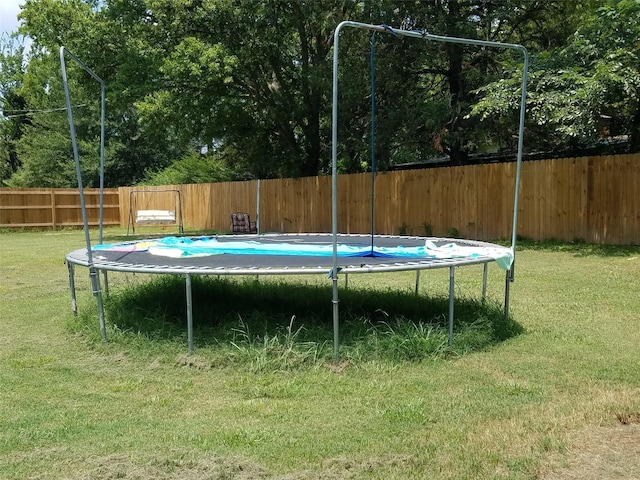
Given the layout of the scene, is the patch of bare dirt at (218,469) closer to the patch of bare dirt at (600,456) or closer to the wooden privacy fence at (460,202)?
the patch of bare dirt at (600,456)

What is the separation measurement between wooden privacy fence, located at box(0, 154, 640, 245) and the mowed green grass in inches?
184

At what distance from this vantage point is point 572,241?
9195 mm

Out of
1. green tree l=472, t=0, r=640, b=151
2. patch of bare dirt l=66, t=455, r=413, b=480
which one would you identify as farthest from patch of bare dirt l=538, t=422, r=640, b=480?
green tree l=472, t=0, r=640, b=151

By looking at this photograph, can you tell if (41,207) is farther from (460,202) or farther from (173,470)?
(173,470)

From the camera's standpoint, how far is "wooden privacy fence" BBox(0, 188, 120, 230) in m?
17.9

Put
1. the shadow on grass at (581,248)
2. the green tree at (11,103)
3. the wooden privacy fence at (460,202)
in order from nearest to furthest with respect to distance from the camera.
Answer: the shadow on grass at (581,248) → the wooden privacy fence at (460,202) → the green tree at (11,103)

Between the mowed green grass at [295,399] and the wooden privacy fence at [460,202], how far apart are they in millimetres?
4661

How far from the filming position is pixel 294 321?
4090 millimetres

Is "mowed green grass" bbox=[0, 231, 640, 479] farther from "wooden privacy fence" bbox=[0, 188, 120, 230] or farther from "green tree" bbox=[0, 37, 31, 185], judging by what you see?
"green tree" bbox=[0, 37, 31, 185]

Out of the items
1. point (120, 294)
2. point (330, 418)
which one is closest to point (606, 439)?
point (330, 418)

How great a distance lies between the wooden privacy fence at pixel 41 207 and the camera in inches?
705

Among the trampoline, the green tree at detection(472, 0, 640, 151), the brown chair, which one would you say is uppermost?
the green tree at detection(472, 0, 640, 151)

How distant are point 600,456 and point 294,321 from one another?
232 cm

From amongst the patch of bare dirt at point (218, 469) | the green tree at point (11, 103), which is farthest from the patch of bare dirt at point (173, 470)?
the green tree at point (11, 103)
